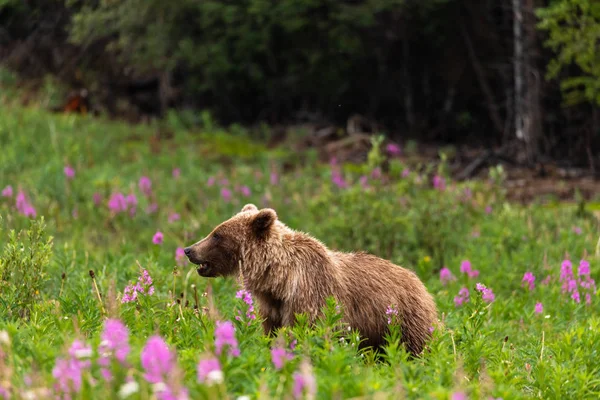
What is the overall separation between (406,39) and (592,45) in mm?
6788

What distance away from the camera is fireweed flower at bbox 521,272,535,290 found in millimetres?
6684

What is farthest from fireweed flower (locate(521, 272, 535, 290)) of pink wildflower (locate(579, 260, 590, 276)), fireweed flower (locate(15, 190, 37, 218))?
fireweed flower (locate(15, 190, 37, 218))

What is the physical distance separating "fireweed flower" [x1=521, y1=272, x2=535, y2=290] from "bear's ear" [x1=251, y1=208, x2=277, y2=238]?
8.78 ft

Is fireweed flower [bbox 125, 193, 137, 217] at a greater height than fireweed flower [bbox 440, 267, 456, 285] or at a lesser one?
lesser

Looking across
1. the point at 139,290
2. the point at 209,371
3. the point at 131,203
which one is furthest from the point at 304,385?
the point at 131,203

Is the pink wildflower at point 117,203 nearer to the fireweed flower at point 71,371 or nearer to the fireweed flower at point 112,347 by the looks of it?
the fireweed flower at point 112,347

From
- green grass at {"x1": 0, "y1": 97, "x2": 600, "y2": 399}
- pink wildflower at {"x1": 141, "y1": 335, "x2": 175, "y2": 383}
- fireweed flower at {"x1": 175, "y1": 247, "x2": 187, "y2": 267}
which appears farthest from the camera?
fireweed flower at {"x1": 175, "y1": 247, "x2": 187, "y2": 267}

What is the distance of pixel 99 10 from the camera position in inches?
687

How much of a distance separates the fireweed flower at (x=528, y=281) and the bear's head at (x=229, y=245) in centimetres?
263

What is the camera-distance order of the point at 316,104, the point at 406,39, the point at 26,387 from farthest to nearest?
the point at 316,104
the point at 406,39
the point at 26,387

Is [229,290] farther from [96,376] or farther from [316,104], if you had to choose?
[316,104]

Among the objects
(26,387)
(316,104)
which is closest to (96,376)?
(26,387)

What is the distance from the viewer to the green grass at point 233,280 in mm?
3244

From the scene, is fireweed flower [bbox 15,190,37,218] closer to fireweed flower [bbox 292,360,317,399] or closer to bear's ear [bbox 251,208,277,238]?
bear's ear [bbox 251,208,277,238]
